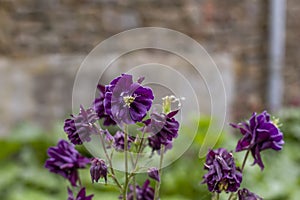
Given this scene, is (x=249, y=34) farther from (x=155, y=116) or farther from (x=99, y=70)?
(x=155, y=116)

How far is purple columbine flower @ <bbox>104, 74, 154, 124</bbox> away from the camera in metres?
0.84

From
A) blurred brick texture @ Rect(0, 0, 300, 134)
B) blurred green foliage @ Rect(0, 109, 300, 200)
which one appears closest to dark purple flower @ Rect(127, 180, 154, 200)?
blurred green foliage @ Rect(0, 109, 300, 200)

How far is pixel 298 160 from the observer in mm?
4145

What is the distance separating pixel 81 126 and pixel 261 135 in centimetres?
30

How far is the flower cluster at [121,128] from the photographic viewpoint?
848mm

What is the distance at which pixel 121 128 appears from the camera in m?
0.94

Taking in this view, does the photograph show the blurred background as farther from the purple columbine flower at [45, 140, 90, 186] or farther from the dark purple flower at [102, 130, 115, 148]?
the dark purple flower at [102, 130, 115, 148]

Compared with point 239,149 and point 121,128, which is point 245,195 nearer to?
point 239,149

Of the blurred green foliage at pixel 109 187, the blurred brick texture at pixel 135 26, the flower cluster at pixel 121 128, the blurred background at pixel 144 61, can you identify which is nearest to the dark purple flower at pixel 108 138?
the flower cluster at pixel 121 128

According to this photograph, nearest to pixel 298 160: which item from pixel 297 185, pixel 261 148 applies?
pixel 297 185

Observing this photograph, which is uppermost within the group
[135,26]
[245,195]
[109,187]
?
[135,26]

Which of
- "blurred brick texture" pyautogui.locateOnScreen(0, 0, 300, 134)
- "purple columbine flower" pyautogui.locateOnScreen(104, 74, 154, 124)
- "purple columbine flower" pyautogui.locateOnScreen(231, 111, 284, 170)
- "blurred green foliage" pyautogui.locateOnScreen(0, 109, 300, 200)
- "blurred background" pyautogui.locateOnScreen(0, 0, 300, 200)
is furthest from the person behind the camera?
"blurred brick texture" pyautogui.locateOnScreen(0, 0, 300, 134)

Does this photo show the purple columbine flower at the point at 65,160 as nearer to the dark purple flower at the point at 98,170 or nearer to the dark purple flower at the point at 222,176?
the dark purple flower at the point at 98,170

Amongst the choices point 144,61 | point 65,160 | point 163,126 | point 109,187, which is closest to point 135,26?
point 144,61
